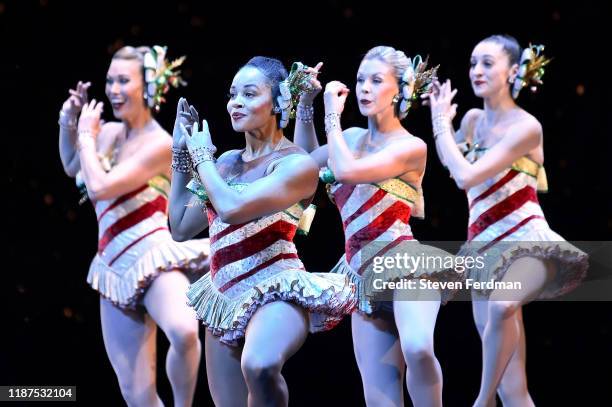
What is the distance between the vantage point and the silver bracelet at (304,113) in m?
5.13

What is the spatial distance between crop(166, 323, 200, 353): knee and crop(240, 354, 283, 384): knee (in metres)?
1.45

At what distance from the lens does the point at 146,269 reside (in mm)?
5637

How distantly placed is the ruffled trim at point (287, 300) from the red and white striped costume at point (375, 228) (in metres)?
0.62

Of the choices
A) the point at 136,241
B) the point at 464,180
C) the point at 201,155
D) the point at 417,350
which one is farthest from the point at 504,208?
the point at 201,155

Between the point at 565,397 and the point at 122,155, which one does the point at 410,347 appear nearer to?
the point at 122,155

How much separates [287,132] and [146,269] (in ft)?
4.83

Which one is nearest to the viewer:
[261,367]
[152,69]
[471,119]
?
[261,367]

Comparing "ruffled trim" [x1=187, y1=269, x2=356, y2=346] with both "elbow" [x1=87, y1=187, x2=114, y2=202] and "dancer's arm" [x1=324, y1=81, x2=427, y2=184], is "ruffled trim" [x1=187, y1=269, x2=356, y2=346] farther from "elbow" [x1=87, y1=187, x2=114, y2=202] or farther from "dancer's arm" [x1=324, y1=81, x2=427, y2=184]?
"elbow" [x1=87, y1=187, x2=114, y2=202]

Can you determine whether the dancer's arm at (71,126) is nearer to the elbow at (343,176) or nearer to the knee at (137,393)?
the knee at (137,393)

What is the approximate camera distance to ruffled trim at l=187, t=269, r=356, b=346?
4281 mm

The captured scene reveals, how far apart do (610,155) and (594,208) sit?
0.32 meters

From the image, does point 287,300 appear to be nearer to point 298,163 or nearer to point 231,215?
point 231,215

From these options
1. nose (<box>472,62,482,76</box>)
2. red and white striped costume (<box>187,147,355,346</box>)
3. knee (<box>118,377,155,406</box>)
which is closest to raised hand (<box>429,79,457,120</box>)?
nose (<box>472,62,482,76</box>)

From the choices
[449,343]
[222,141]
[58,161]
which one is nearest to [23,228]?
[58,161]
